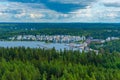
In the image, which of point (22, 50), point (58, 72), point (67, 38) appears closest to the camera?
point (58, 72)

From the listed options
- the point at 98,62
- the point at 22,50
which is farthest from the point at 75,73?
the point at 22,50

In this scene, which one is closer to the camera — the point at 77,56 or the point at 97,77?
the point at 97,77

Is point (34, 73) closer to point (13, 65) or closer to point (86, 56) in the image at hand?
point (13, 65)

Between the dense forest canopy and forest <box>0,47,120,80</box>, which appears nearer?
forest <box>0,47,120,80</box>

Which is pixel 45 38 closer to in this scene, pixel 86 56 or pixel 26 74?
pixel 86 56

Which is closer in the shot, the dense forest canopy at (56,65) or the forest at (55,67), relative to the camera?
the forest at (55,67)

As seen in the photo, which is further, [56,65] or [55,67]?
[56,65]

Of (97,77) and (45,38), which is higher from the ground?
(97,77)

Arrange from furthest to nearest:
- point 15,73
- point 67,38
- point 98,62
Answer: point 67,38
point 98,62
point 15,73
